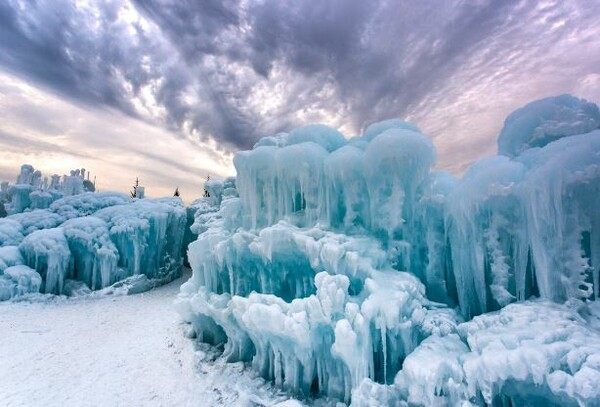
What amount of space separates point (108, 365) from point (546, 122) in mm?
16032

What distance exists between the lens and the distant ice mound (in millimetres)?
8727

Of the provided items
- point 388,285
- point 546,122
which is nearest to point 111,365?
point 388,285

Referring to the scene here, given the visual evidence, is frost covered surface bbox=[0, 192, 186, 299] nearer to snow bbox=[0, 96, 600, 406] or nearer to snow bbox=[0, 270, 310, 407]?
snow bbox=[0, 270, 310, 407]

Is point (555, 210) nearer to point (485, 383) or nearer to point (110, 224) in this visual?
point (485, 383)

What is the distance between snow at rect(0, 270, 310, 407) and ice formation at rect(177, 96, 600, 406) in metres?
1.03

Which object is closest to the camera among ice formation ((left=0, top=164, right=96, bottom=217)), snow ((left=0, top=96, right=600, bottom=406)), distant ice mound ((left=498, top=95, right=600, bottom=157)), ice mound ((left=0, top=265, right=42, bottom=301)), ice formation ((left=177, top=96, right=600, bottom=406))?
ice formation ((left=177, top=96, right=600, bottom=406))

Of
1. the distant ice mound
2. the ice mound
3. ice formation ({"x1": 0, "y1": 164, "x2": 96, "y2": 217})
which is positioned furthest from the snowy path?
ice formation ({"x1": 0, "y1": 164, "x2": 96, "y2": 217})

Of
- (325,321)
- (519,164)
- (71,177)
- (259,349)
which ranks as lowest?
(259,349)

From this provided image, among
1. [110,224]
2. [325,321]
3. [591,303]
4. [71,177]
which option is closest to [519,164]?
[591,303]

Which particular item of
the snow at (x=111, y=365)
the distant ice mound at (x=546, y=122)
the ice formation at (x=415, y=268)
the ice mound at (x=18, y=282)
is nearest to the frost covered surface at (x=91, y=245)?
the ice mound at (x=18, y=282)

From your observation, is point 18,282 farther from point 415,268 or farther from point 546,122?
point 546,122

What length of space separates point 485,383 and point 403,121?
8.11 meters

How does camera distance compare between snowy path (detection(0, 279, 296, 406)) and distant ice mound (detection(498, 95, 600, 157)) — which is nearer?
distant ice mound (detection(498, 95, 600, 157))

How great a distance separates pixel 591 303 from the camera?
22.3ft
